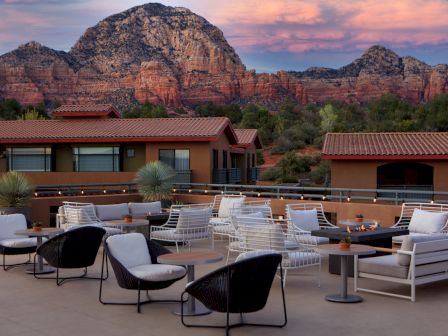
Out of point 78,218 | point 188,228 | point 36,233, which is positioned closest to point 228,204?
point 188,228

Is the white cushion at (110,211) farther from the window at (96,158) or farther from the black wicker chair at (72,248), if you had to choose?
the window at (96,158)

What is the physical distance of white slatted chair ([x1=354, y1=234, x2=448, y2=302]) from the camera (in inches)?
343

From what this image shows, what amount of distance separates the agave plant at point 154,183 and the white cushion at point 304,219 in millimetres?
8210

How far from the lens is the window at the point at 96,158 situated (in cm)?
2814

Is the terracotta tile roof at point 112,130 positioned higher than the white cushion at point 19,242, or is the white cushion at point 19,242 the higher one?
the terracotta tile roof at point 112,130

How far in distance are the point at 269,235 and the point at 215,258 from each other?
1698 millimetres

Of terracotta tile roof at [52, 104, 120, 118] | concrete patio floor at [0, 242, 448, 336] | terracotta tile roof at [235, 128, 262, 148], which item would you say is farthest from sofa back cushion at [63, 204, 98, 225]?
terracotta tile roof at [235, 128, 262, 148]

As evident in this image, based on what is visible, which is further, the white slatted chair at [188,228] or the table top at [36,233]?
the white slatted chair at [188,228]

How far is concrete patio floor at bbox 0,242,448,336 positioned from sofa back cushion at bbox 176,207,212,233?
2.73 meters

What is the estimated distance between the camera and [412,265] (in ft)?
28.4

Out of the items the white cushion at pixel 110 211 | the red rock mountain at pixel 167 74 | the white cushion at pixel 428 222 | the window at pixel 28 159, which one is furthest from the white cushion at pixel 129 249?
the red rock mountain at pixel 167 74

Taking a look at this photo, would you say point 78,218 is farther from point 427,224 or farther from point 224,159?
point 224,159

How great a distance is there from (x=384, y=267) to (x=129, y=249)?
11.0ft

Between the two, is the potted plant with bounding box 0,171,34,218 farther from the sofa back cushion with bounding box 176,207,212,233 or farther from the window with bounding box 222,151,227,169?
the window with bounding box 222,151,227,169
